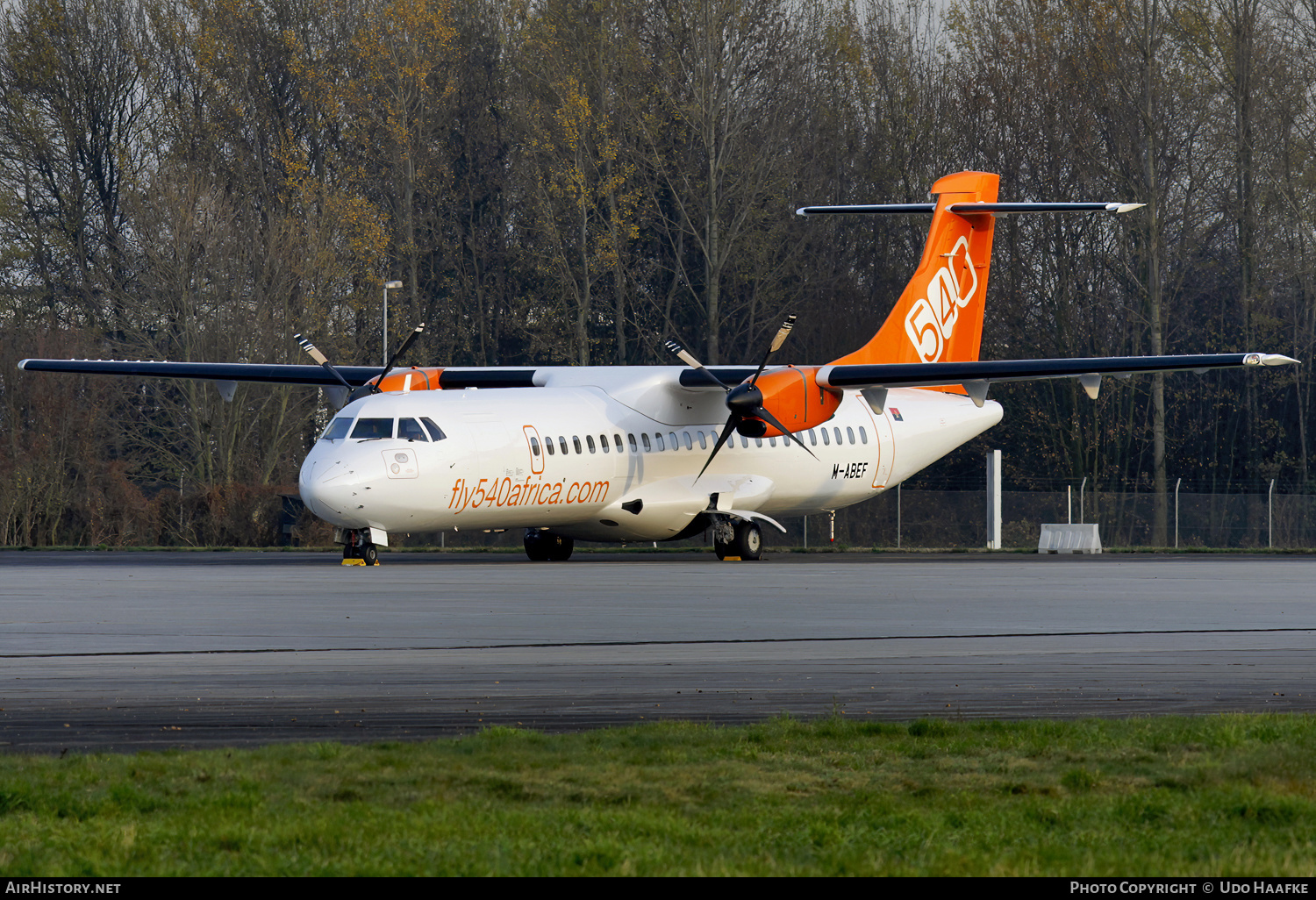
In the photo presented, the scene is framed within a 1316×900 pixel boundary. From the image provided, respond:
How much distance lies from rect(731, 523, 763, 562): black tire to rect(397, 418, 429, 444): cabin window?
22.7ft

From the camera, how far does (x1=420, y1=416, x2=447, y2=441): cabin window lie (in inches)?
933

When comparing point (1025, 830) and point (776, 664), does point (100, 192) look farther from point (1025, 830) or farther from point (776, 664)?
point (1025, 830)

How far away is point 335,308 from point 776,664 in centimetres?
3715

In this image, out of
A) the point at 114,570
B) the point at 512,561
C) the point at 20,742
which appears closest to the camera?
the point at 20,742

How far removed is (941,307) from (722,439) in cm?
687

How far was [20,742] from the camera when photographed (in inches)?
283

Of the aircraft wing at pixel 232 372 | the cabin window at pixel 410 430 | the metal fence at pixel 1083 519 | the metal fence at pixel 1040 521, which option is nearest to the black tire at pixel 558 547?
the aircraft wing at pixel 232 372

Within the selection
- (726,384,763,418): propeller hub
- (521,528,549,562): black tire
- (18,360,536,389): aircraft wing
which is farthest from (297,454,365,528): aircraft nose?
(726,384,763,418): propeller hub

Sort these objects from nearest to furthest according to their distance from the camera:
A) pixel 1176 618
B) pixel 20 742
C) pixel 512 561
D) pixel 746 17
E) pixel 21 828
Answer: pixel 21 828 → pixel 20 742 → pixel 1176 618 → pixel 512 561 → pixel 746 17

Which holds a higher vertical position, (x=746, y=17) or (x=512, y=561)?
(x=746, y=17)

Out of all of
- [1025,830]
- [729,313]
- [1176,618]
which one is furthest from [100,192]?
[1025,830]

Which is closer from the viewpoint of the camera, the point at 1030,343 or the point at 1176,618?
the point at 1176,618

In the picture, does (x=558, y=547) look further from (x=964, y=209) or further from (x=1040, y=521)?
(x=1040, y=521)

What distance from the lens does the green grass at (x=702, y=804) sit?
16.0ft
